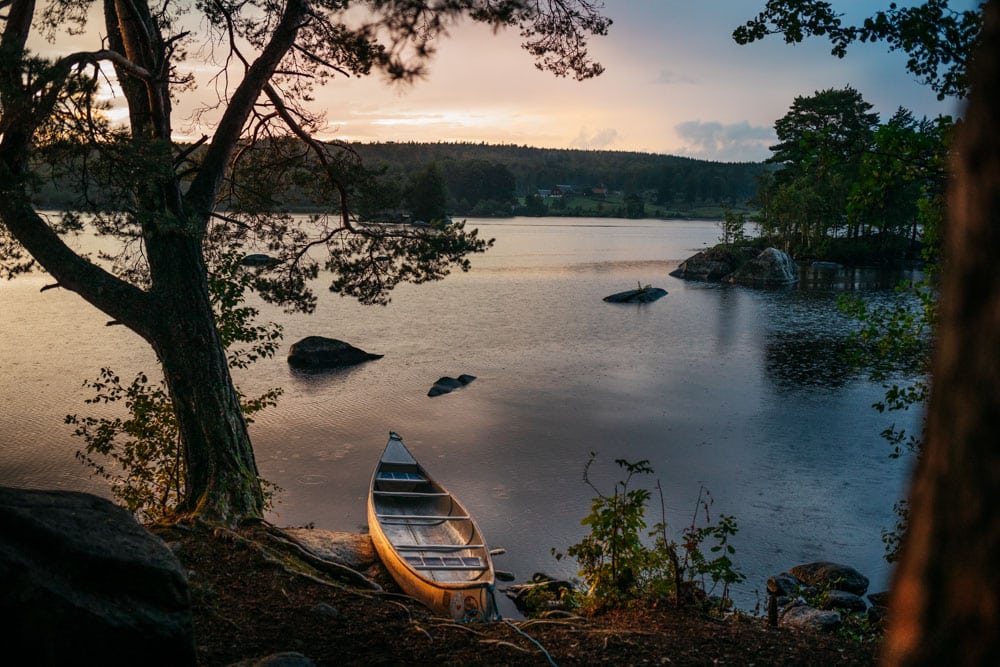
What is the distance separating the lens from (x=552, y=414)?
22797mm

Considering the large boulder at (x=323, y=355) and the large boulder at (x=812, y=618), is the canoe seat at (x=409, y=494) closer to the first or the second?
the large boulder at (x=812, y=618)

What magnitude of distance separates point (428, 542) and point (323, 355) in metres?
17.2

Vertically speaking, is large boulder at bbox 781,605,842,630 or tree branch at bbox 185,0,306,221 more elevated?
tree branch at bbox 185,0,306,221

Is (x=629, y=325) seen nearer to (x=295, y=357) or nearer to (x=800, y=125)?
(x=295, y=357)

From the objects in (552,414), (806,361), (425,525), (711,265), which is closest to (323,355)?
(552,414)

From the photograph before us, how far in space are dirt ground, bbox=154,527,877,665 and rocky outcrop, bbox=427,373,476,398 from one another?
57.6 feet

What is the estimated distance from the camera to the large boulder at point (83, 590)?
3.79 m

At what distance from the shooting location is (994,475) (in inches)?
63.8

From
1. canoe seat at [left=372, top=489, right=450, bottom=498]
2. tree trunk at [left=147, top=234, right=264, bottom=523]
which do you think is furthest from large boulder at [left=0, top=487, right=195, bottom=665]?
canoe seat at [left=372, top=489, right=450, bottom=498]

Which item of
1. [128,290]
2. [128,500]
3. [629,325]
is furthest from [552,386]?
[128,290]

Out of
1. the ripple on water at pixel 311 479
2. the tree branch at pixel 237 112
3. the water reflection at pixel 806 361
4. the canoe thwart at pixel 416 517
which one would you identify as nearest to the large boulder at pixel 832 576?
the canoe thwart at pixel 416 517

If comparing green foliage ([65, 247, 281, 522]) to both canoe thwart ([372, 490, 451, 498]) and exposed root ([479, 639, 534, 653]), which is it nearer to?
canoe thwart ([372, 490, 451, 498])

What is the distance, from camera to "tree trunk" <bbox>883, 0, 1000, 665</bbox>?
5.33 ft

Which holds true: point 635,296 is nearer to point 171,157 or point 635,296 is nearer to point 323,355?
point 323,355
